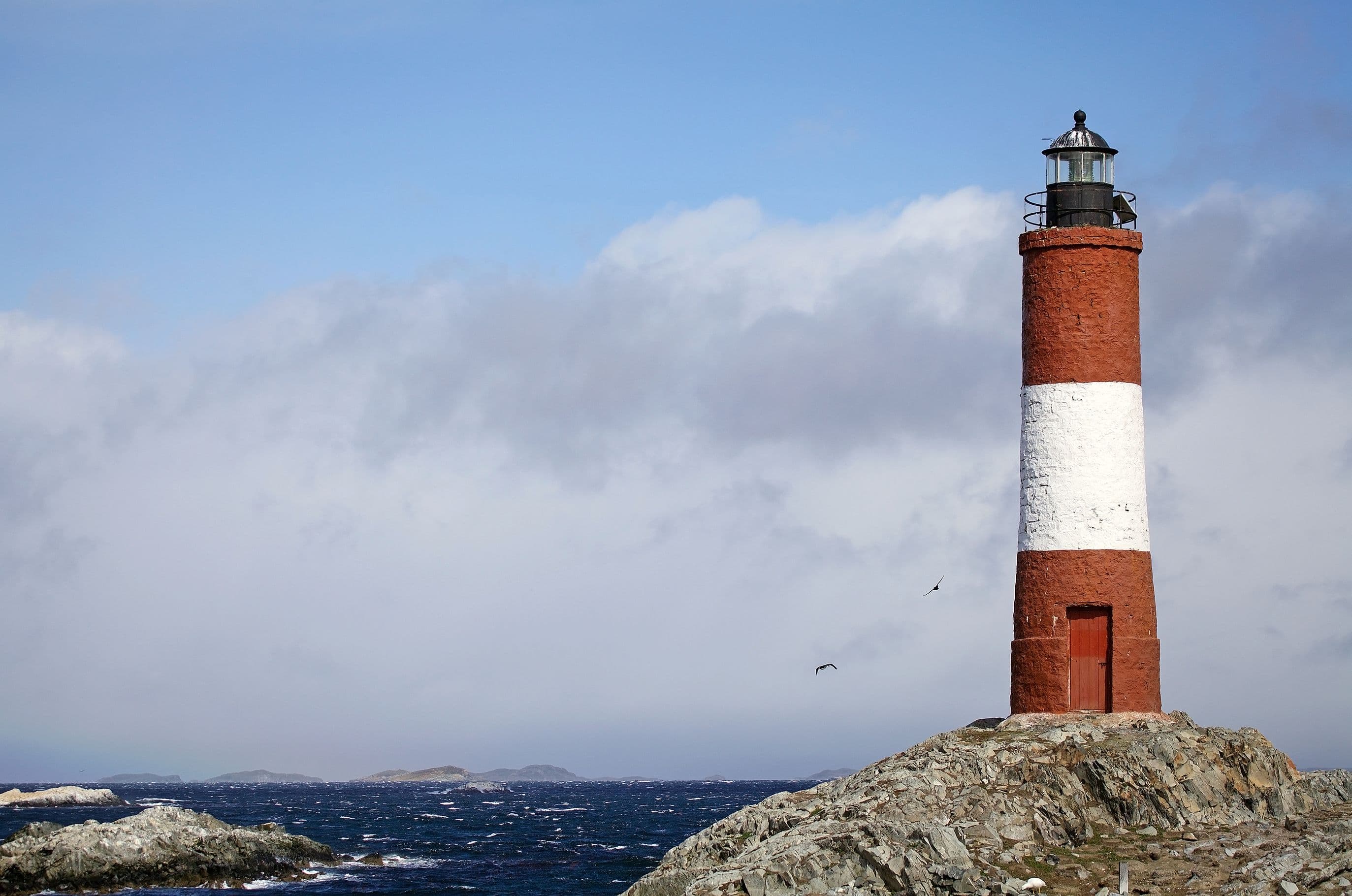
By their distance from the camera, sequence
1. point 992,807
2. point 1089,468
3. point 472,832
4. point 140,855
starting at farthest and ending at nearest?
1. point 472,832
2. point 140,855
3. point 1089,468
4. point 992,807

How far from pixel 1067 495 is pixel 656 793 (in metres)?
124

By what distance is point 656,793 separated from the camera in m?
146

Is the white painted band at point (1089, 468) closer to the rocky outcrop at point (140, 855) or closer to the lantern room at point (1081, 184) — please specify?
the lantern room at point (1081, 184)

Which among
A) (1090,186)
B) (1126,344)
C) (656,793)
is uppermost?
(1090,186)

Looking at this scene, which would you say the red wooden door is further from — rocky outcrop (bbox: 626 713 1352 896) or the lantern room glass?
the lantern room glass

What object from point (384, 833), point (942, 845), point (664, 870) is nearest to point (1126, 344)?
point (942, 845)

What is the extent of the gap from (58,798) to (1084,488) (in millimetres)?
75743

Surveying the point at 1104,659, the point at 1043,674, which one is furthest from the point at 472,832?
the point at 1104,659

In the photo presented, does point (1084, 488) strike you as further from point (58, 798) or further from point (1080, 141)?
point (58, 798)

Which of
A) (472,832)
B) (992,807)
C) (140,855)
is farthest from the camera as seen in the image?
(472,832)

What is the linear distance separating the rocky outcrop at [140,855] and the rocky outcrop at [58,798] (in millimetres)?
50492

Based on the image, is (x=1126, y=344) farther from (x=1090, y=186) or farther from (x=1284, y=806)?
(x=1284, y=806)

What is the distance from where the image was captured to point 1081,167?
89.3 feet

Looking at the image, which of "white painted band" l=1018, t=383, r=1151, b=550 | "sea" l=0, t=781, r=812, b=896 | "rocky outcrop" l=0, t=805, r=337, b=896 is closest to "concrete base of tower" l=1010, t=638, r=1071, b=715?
"white painted band" l=1018, t=383, r=1151, b=550
